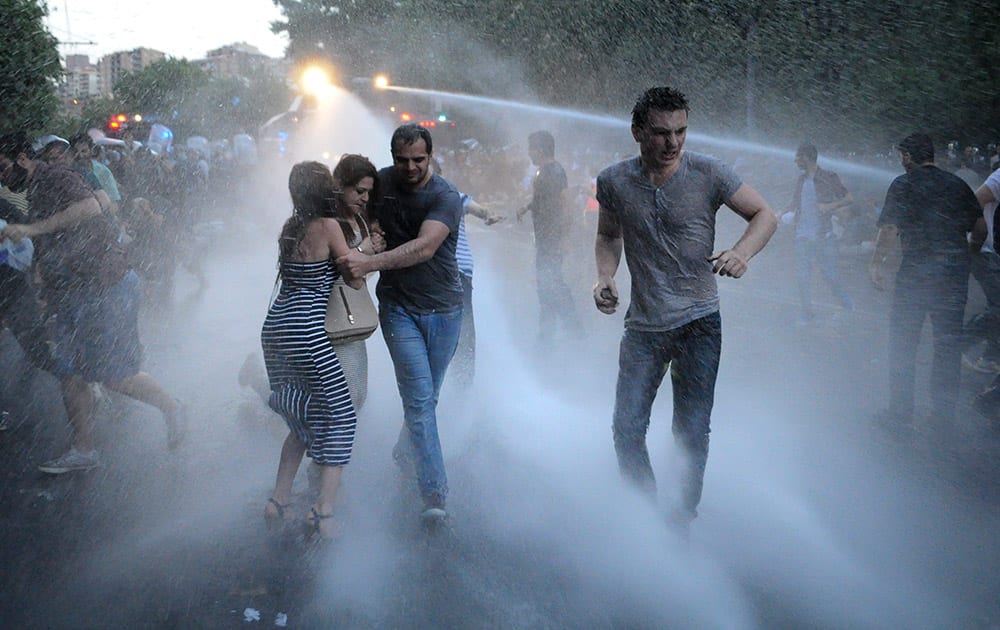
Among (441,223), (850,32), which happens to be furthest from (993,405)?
(850,32)

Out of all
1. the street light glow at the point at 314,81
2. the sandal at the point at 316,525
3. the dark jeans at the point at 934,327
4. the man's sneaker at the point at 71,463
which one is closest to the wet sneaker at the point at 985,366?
the dark jeans at the point at 934,327

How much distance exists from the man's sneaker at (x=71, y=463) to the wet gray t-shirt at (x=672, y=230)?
10.5 feet

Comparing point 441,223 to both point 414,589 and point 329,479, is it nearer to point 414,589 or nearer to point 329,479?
point 329,479

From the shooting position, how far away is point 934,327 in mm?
5480

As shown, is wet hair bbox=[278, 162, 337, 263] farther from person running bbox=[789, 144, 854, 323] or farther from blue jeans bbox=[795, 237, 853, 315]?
blue jeans bbox=[795, 237, 853, 315]

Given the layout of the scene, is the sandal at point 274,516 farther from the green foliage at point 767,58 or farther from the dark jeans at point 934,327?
the green foliage at point 767,58

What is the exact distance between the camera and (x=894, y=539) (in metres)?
3.96

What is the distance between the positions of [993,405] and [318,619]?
175 inches

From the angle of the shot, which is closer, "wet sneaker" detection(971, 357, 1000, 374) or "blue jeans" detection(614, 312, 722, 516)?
"blue jeans" detection(614, 312, 722, 516)

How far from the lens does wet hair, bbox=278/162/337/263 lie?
3.92 m

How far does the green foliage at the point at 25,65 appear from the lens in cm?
1055

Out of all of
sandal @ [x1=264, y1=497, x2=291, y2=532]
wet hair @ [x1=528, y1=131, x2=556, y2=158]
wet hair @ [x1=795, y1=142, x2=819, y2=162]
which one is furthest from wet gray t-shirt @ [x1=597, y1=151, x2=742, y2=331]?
wet hair @ [x1=795, y1=142, x2=819, y2=162]

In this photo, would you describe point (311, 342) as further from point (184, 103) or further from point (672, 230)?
point (184, 103)

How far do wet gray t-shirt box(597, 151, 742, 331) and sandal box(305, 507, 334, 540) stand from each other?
1.67 metres
